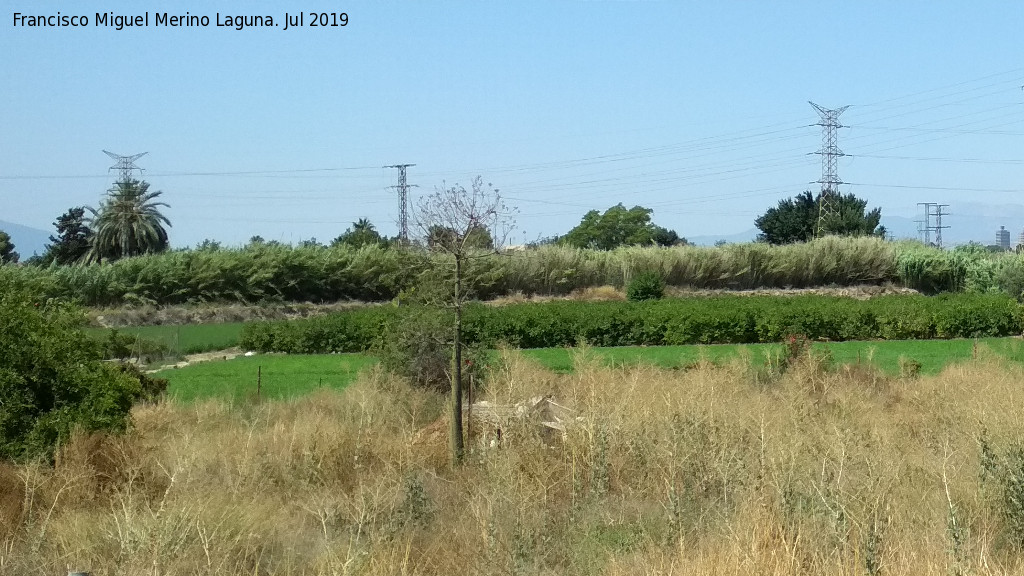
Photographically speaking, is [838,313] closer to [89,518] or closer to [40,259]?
[89,518]

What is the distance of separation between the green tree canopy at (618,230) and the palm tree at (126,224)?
141ft

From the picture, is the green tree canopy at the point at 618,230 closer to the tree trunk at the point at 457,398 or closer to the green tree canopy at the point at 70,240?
the green tree canopy at the point at 70,240

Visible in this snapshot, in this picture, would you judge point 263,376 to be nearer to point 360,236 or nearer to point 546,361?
point 546,361

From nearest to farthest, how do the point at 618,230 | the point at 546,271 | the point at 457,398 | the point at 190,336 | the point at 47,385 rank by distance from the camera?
1. the point at 457,398
2. the point at 47,385
3. the point at 190,336
4. the point at 546,271
5. the point at 618,230

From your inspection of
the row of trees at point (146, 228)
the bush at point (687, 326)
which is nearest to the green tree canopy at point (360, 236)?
the row of trees at point (146, 228)

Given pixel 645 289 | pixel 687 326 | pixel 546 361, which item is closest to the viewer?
pixel 546 361

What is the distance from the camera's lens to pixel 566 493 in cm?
1220

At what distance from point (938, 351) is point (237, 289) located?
35.1m

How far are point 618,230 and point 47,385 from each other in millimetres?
91139

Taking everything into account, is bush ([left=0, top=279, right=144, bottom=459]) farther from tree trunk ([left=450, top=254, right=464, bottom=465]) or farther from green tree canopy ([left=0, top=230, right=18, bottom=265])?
green tree canopy ([left=0, top=230, right=18, bottom=265])

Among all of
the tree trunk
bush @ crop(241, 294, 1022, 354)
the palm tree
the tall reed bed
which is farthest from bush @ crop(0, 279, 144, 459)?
the palm tree

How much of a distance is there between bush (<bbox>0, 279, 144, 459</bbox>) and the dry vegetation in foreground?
0.72 meters

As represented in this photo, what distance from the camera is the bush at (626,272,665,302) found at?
53281 mm

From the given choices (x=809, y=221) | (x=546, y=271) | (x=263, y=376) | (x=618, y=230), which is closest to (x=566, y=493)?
(x=263, y=376)
